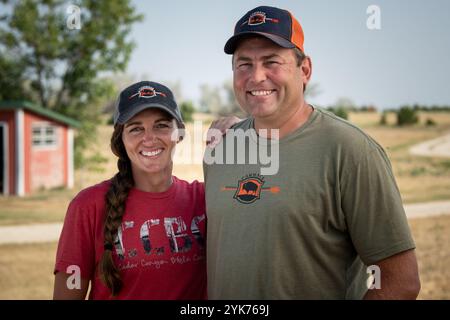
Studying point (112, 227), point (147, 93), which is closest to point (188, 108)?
point (147, 93)

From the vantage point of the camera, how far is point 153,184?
10.2 ft

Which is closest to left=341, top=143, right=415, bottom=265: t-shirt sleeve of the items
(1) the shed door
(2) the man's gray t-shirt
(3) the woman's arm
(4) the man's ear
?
(2) the man's gray t-shirt

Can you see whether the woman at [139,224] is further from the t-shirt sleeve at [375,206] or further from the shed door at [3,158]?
the shed door at [3,158]

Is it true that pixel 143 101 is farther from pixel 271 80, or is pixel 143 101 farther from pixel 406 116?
pixel 406 116

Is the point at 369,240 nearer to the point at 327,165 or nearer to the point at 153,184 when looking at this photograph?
the point at 327,165

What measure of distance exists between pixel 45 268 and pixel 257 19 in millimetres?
7531

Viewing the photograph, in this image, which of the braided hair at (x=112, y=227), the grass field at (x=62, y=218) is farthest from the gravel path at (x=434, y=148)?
the braided hair at (x=112, y=227)

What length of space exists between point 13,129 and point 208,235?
18529 millimetres

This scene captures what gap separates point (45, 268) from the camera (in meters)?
9.08

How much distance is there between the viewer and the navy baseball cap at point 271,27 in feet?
9.29

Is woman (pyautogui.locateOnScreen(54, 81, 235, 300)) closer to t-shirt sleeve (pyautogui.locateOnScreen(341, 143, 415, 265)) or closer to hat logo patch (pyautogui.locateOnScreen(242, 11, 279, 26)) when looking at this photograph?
hat logo patch (pyautogui.locateOnScreen(242, 11, 279, 26))

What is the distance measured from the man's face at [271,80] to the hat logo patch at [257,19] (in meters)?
0.09

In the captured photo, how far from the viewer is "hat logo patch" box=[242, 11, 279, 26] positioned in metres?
2.87
